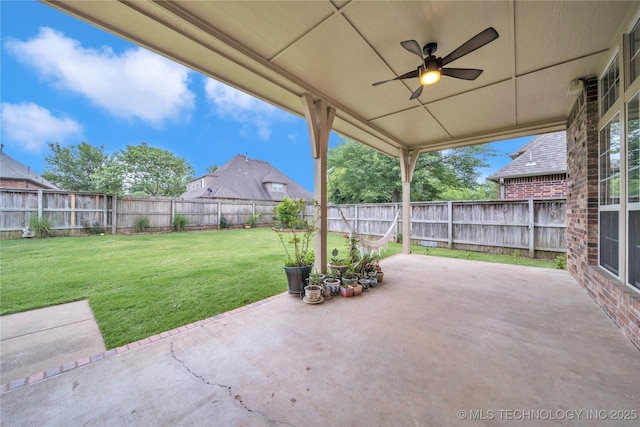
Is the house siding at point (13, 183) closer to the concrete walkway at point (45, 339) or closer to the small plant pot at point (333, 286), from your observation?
the concrete walkway at point (45, 339)

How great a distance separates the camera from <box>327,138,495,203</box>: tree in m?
11.6

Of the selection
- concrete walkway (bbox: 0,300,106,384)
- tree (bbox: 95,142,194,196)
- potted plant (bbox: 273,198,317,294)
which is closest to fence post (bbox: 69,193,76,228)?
concrete walkway (bbox: 0,300,106,384)

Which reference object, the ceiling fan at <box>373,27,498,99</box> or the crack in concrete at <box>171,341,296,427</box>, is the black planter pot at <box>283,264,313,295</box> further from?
the ceiling fan at <box>373,27,498,99</box>

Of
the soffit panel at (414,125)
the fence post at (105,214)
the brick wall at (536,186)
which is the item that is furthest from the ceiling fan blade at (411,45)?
the fence post at (105,214)

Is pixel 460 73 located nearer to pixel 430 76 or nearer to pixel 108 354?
pixel 430 76

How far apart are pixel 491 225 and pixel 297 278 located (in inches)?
225

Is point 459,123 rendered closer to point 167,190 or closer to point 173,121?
point 167,190

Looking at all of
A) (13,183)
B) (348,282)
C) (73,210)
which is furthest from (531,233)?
(13,183)

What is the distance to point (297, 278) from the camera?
116 inches

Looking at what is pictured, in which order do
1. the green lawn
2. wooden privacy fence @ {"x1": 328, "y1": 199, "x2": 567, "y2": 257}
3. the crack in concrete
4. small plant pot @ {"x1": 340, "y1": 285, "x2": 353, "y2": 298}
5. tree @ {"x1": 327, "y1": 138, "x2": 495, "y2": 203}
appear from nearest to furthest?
the crack in concrete < the green lawn < small plant pot @ {"x1": 340, "y1": 285, "x2": 353, "y2": 298} < wooden privacy fence @ {"x1": 328, "y1": 199, "x2": 567, "y2": 257} < tree @ {"x1": 327, "y1": 138, "x2": 495, "y2": 203}

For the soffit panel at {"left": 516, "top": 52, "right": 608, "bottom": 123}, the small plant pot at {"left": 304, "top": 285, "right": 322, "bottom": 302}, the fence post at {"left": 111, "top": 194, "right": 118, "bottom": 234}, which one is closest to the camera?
the soffit panel at {"left": 516, "top": 52, "right": 608, "bottom": 123}

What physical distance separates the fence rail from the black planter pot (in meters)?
1.86

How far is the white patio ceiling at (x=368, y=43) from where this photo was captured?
5.93ft

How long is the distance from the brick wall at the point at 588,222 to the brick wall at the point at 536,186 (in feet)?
15.7
